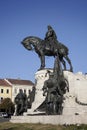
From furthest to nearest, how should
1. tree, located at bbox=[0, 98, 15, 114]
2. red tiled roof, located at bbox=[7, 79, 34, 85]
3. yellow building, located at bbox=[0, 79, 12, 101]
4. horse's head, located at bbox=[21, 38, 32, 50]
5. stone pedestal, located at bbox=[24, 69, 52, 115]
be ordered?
1. red tiled roof, located at bbox=[7, 79, 34, 85]
2. yellow building, located at bbox=[0, 79, 12, 101]
3. tree, located at bbox=[0, 98, 15, 114]
4. horse's head, located at bbox=[21, 38, 32, 50]
5. stone pedestal, located at bbox=[24, 69, 52, 115]

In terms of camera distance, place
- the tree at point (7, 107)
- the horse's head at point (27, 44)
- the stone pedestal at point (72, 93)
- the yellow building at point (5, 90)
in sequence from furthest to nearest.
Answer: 1. the yellow building at point (5, 90)
2. the tree at point (7, 107)
3. the horse's head at point (27, 44)
4. the stone pedestal at point (72, 93)

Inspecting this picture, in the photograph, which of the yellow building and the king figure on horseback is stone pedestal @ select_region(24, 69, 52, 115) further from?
the yellow building

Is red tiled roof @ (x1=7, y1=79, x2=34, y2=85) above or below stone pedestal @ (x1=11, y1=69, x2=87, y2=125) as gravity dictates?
above

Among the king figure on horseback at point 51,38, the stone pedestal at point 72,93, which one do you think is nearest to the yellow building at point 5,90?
the stone pedestal at point 72,93

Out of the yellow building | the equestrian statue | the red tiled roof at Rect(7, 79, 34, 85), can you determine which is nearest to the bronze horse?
the equestrian statue

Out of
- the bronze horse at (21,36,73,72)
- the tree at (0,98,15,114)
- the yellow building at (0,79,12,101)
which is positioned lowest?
the tree at (0,98,15,114)

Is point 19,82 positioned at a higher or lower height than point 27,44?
lower

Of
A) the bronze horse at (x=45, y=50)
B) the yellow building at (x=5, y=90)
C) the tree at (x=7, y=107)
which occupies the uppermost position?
the bronze horse at (x=45, y=50)

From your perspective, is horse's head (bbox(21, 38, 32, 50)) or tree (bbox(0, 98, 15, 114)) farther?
tree (bbox(0, 98, 15, 114))

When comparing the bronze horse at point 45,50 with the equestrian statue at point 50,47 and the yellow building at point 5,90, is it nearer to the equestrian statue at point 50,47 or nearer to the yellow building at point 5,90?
the equestrian statue at point 50,47

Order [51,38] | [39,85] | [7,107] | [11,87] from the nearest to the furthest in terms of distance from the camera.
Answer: [39,85] → [51,38] → [7,107] → [11,87]

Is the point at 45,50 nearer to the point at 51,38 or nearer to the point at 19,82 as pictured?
the point at 51,38

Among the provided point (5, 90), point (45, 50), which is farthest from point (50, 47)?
point (5, 90)

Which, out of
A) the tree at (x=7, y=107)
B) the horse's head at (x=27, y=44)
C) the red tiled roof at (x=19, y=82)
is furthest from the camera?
the red tiled roof at (x=19, y=82)
